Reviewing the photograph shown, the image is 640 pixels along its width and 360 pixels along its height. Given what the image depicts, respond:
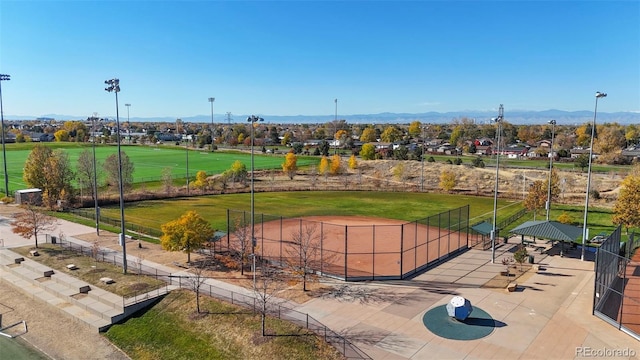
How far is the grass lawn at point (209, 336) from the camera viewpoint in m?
22.8

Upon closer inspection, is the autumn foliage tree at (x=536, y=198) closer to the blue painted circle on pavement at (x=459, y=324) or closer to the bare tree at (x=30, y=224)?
the blue painted circle on pavement at (x=459, y=324)

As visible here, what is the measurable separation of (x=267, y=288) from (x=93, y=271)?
47.9 ft

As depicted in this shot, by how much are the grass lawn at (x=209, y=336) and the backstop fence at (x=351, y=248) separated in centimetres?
599

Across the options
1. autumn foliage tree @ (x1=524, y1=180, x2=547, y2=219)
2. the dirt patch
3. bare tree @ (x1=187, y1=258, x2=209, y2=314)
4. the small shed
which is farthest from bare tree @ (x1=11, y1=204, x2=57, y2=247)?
A: autumn foliage tree @ (x1=524, y1=180, x2=547, y2=219)

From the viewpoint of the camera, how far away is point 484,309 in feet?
89.7

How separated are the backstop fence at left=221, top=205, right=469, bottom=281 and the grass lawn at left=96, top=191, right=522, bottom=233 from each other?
343 inches

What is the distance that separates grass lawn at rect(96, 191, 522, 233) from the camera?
55781 mm

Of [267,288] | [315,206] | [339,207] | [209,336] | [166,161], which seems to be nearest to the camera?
[209,336]

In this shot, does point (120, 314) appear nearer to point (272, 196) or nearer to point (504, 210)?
point (272, 196)

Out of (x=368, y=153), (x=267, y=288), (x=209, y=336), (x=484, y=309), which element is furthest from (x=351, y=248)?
(x=368, y=153)

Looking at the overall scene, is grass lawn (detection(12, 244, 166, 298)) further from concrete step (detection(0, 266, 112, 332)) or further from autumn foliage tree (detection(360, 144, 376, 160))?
autumn foliage tree (detection(360, 144, 376, 160))

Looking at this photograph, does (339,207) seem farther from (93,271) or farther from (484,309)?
(484,309)

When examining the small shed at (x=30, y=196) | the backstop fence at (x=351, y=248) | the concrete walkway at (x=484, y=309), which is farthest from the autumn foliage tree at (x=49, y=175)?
the concrete walkway at (x=484, y=309)

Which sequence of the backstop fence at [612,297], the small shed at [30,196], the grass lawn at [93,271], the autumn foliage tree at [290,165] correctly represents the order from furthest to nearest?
1. the autumn foliage tree at [290,165]
2. the small shed at [30,196]
3. the grass lawn at [93,271]
4. the backstop fence at [612,297]
